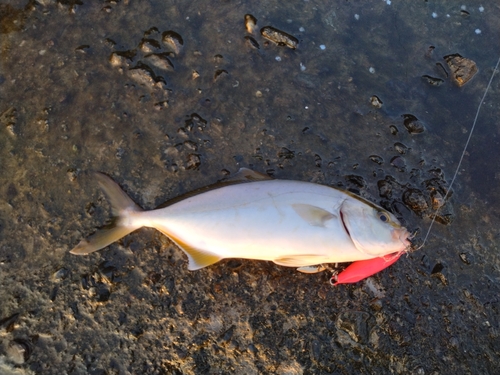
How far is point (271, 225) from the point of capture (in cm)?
241

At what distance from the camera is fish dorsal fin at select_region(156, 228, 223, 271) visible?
249 cm

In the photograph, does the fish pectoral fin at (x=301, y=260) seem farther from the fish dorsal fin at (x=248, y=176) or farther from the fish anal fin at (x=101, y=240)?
the fish anal fin at (x=101, y=240)

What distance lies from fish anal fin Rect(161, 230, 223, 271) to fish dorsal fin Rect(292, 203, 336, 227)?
547 millimetres

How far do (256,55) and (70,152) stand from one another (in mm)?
1481

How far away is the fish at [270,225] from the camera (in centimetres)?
242

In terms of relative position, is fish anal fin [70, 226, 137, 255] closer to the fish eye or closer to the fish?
the fish

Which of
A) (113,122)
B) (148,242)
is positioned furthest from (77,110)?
(148,242)

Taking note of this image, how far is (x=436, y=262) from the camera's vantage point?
2.83 m

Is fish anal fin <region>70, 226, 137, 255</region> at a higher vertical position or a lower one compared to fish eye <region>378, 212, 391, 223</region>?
lower

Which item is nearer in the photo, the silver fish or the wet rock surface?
the silver fish

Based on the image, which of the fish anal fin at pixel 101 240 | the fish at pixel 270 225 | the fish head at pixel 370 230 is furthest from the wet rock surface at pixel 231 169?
the fish head at pixel 370 230

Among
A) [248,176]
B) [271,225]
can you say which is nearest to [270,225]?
[271,225]

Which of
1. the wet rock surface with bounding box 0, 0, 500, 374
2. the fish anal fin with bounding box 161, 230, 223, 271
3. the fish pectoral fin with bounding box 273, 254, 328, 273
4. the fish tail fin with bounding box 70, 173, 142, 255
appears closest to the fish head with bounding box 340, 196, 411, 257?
the fish pectoral fin with bounding box 273, 254, 328, 273

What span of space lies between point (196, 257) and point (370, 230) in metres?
1.04
